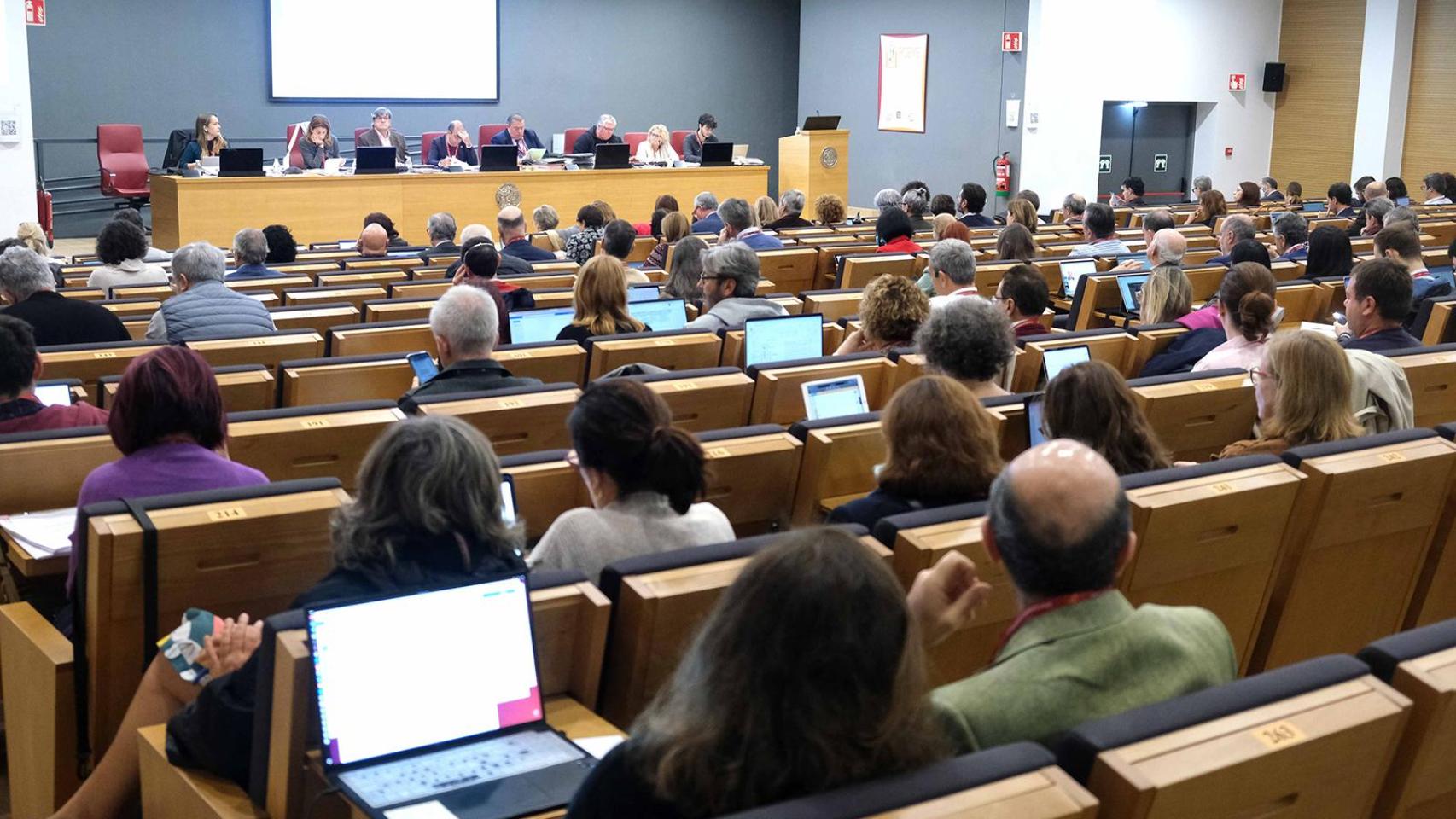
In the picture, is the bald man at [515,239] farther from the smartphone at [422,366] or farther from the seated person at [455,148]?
the seated person at [455,148]

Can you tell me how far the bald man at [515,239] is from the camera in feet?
28.2

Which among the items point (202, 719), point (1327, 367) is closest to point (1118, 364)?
point (1327, 367)

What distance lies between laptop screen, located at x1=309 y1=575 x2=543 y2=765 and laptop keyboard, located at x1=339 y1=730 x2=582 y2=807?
0.03m

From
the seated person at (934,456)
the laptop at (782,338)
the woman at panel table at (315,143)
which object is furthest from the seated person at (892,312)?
the woman at panel table at (315,143)

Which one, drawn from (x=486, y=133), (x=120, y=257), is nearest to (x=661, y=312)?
(x=120, y=257)

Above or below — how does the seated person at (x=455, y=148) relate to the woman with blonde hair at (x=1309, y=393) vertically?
above

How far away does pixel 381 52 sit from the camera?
16484mm

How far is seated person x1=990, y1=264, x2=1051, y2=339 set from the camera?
565cm

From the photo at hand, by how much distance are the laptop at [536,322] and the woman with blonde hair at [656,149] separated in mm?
8989

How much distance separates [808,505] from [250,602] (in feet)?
4.76

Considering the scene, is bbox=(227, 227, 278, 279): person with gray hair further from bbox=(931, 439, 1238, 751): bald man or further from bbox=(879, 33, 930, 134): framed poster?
bbox=(879, 33, 930, 134): framed poster

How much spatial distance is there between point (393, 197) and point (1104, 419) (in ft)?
35.4

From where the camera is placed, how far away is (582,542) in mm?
2797

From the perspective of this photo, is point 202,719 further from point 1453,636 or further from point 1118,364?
point 1118,364
